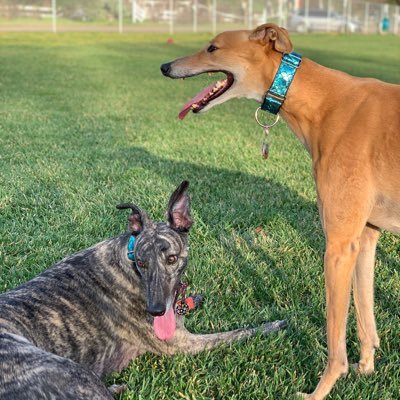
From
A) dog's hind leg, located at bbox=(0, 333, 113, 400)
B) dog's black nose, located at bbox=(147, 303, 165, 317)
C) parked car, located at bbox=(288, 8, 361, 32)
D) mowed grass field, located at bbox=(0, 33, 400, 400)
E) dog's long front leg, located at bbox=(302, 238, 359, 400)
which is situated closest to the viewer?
dog's hind leg, located at bbox=(0, 333, 113, 400)

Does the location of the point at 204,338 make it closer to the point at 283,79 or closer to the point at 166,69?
the point at 283,79

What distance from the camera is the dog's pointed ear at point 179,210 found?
3.64 meters

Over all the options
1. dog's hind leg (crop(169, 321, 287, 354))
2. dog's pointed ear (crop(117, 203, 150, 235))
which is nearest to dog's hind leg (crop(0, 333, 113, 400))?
dog's hind leg (crop(169, 321, 287, 354))

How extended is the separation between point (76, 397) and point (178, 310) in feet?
3.68

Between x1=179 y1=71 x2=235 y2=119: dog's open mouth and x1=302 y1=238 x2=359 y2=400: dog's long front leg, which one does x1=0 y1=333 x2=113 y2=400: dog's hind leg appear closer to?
x1=302 y1=238 x2=359 y2=400: dog's long front leg

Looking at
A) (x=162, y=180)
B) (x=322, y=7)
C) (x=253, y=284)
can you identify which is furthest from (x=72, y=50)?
(x=322, y=7)

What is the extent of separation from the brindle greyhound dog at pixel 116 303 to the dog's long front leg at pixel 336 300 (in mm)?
635

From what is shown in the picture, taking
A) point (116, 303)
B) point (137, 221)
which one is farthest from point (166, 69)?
point (116, 303)

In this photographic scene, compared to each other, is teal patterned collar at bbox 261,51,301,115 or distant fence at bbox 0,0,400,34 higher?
teal patterned collar at bbox 261,51,301,115

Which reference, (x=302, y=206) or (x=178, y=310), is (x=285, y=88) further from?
(x=302, y=206)

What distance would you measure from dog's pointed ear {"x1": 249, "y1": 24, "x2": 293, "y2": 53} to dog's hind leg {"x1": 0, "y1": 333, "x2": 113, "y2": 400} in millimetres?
2145

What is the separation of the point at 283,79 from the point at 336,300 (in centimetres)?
135

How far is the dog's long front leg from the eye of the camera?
315 centimetres

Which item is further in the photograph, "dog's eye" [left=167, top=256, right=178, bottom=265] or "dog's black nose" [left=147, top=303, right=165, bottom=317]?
"dog's eye" [left=167, top=256, right=178, bottom=265]
